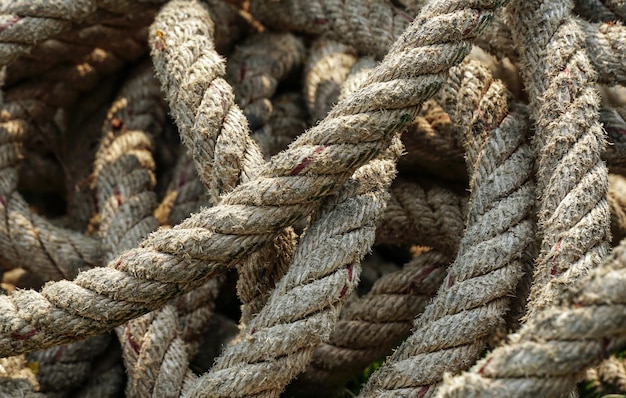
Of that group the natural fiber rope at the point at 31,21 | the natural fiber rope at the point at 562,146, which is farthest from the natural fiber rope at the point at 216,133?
the natural fiber rope at the point at 562,146

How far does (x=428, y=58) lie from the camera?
1.49 metres

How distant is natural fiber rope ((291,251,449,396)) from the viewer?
1827 millimetres

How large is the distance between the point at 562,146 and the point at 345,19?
2.48ft


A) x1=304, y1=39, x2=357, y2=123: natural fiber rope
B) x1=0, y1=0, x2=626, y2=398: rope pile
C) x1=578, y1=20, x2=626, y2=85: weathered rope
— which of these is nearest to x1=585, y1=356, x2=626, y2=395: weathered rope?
x1=0, y1=0, x2=626, y2=398: rope pile

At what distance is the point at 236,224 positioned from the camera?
1423mm

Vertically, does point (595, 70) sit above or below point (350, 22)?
below

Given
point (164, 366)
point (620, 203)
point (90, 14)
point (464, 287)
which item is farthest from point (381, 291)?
point (90, 14)

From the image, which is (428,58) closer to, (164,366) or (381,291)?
(381,291)

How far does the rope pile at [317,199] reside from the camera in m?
1.43

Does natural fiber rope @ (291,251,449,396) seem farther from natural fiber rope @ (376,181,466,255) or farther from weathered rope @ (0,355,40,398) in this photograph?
weathered rope @ (0,355,40,398)

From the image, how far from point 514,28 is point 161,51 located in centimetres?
79

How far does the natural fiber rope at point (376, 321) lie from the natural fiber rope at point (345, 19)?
582 mm

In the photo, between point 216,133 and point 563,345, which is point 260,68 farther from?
point 563,345

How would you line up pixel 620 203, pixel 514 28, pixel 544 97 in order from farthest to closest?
pixel 620 203, pixel 514 28, pixel 544 97
